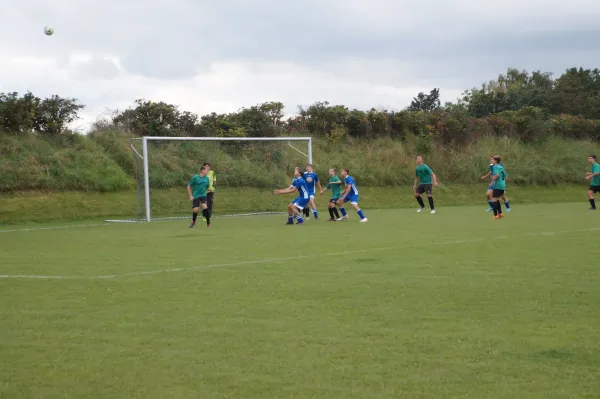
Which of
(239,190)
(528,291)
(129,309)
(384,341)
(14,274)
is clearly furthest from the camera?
(239,190)

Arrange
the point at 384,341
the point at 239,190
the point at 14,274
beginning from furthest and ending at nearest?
the point at 239,190
the point at 14,274
the point at 384,341

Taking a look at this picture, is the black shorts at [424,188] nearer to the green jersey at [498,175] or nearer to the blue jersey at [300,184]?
the green jersey at [498,175]

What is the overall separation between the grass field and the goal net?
47.7ft

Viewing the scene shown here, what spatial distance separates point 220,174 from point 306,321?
24533mm

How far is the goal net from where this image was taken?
31.8 metres

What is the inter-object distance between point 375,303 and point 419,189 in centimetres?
2113

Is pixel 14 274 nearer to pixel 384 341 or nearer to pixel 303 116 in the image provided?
pixel 384 341

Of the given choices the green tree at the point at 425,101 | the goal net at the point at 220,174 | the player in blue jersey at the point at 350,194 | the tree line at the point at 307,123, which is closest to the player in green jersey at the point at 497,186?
the player in blue jersey at the point at 350,194

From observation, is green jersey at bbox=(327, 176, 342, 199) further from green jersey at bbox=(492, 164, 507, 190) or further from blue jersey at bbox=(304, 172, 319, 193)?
green jersey at bbox=(492, 164, 507, 190)

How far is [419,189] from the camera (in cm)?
3058

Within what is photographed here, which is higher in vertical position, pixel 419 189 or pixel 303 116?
pixel 303 116

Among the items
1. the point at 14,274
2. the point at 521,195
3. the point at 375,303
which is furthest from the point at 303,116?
the point at 375,303

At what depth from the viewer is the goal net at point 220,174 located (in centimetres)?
3183

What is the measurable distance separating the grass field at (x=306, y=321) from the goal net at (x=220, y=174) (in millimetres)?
14532
